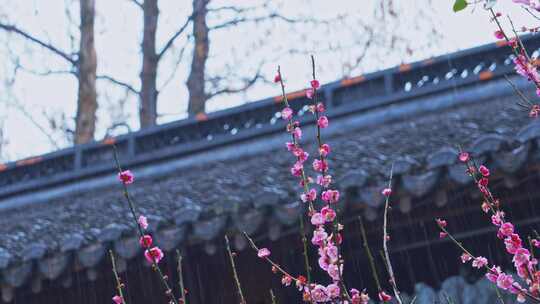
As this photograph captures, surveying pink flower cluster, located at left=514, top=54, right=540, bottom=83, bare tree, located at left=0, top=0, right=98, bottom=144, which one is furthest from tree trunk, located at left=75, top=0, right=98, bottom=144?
pink flower cluster, located at left=514, top=54, right=540, bottom=83

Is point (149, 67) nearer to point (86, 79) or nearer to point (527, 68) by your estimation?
point (86, 79)

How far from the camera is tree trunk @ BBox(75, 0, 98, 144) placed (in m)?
10.8

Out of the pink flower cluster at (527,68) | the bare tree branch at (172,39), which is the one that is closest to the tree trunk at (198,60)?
the bare tree branch at (172,39)

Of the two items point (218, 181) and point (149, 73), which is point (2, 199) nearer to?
point (218, 181)

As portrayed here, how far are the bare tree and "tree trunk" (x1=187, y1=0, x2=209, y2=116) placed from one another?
1.28 meters

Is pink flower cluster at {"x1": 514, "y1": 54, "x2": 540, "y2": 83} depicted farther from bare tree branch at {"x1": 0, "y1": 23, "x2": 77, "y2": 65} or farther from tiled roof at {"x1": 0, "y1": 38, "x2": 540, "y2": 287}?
bare tree branch at {"x1": 0, "y1": 23, "x2": 77, "y2": 65}

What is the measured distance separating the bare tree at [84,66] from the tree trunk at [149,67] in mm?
648

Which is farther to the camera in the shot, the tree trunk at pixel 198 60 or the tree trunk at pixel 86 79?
the tree trunk at pixel 198 60

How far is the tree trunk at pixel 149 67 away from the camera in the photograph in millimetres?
11305

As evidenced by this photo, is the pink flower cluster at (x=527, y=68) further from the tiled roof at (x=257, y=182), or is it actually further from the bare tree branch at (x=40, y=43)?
the bare tree branch at (x=40, y=43)

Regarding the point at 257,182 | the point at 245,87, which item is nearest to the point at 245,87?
the point at 245,87

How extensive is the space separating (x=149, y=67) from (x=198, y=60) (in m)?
0.72

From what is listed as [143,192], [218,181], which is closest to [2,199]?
[143,192]

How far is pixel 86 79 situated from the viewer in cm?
1117
